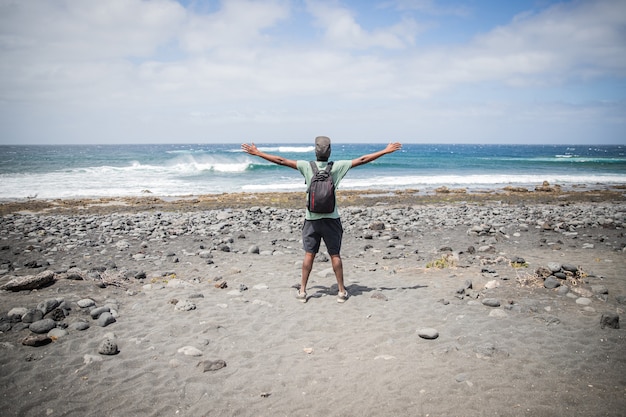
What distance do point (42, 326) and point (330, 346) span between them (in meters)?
3.42

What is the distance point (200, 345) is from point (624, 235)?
10548 mm

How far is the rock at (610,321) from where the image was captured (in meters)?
4.40

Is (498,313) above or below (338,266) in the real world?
below

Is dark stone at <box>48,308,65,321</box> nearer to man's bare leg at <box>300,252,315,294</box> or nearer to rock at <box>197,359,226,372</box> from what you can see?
rock at <box>197,359,226,372</box>

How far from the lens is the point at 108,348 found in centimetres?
406

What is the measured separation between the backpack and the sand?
4.91 feet

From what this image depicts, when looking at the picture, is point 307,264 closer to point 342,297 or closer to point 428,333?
point 342,297

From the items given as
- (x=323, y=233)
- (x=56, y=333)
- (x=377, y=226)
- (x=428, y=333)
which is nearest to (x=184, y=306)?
(x=56, y=333)

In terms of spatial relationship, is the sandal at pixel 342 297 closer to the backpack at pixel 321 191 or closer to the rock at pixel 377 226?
the backpack at pixel 321 191

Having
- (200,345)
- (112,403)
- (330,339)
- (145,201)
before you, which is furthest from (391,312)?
(145,201)

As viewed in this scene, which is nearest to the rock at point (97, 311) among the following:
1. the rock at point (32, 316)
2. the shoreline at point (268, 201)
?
the rock at point (32, 316)

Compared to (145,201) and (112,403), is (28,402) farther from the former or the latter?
(145,201)

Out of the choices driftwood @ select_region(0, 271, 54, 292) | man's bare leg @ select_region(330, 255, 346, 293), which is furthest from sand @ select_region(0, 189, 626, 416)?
man's bare leg @ select_region(330, 255, 346, 293)

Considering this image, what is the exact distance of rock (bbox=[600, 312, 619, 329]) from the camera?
173 inches
